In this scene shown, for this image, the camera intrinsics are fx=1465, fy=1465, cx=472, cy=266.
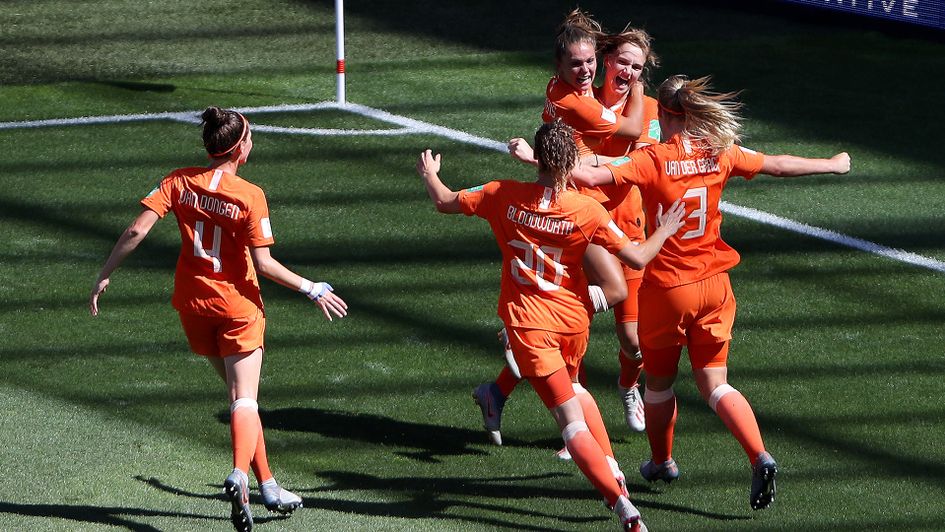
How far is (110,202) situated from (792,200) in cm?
542

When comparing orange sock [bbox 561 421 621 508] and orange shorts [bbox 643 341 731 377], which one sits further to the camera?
orange shorts [bbox 643 341 731 377]

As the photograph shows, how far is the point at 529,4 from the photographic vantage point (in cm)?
1838

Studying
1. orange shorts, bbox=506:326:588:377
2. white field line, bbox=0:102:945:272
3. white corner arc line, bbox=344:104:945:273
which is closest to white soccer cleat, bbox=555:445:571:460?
orange shorts, bbox=506:326:588:377

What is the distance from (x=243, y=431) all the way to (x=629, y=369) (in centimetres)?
229

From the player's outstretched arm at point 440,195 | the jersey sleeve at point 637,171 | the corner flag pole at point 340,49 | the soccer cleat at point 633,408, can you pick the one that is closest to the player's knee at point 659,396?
the soccer cleat at point 633,408

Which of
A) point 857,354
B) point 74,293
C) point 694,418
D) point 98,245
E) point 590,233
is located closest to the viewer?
point 590,233

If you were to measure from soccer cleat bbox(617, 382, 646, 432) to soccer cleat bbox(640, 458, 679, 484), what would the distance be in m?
0.68

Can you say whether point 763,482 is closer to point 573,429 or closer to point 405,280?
point 573,429

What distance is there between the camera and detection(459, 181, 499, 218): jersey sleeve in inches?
248

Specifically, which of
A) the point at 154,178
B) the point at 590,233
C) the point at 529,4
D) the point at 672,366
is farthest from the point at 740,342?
the point at 529,4

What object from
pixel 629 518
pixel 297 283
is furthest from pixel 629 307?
pixel 297 283

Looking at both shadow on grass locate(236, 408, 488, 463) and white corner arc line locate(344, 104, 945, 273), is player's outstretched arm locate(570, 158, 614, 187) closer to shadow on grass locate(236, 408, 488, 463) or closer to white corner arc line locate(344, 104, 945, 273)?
shadow on grass locate(236, 408, 488, 463)

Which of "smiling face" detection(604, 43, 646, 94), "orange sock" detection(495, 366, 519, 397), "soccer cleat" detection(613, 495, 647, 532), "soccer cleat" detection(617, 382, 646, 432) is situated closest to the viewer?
"soccer cleat" detection(613, 495, 647, 532)

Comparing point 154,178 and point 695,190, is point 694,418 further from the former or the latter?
point 154,178
